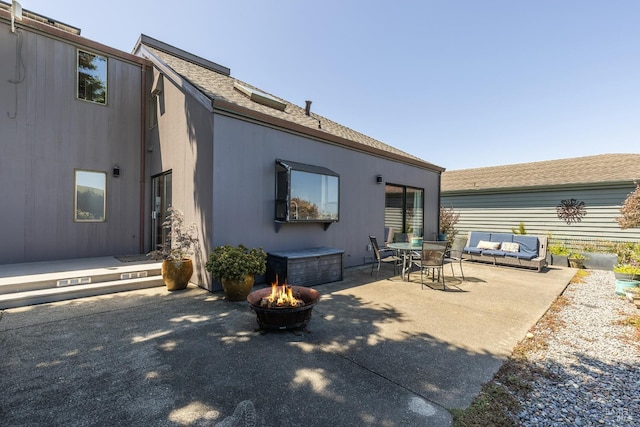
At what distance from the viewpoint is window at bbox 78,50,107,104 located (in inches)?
274

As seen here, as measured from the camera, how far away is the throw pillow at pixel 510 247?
8266mm

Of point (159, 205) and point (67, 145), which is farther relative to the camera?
point (159, 205)

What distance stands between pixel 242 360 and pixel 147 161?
706 cm

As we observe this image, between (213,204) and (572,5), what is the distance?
349 inches

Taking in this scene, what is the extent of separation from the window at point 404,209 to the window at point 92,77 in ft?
27.5

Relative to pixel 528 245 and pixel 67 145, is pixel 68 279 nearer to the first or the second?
pixel 67 145

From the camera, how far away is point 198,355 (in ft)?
9.53

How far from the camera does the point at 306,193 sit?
20.5 ft

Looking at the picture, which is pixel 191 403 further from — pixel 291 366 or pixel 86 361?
pixel 86 361

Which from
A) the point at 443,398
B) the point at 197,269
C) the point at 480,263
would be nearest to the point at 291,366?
the point at 443,398

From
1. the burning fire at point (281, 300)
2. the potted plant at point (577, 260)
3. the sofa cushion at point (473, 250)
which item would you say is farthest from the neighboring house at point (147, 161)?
the potted plant at point (577, 260)

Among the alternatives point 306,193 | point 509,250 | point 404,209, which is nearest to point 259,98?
point 306,193

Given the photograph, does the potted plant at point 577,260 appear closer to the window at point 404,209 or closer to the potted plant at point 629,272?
the potted plant at point 629,272

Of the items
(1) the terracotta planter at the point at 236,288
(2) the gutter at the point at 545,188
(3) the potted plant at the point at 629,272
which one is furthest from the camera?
(2) the gutter at the point at 545,188
